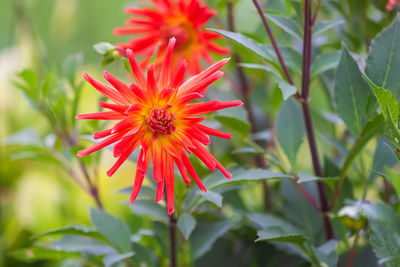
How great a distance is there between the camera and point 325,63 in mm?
302

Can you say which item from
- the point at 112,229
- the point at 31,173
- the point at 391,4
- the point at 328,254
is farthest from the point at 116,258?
the point at 31,173

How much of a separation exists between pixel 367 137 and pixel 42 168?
2.72ft

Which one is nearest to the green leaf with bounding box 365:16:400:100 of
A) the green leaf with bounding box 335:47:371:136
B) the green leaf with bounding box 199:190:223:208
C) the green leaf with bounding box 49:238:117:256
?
the green leaf with bounding box 335:47:371:136

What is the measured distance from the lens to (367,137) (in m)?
0.28

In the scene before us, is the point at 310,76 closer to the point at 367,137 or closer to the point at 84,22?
the point at 367,137

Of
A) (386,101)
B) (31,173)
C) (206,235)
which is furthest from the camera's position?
(31,173)

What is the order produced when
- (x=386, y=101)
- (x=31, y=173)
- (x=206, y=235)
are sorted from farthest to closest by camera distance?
(x=31, y=173)
(x=206, y=235)
(x=386, y=101)

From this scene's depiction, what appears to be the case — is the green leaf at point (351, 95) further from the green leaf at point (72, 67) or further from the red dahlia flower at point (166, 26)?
the green leaf at point (72, 67)

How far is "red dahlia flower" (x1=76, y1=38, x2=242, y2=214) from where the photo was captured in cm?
24

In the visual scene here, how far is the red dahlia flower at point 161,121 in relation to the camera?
239 mm

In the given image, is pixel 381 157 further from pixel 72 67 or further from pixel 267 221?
pixel 72 67

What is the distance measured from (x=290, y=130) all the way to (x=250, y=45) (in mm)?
90

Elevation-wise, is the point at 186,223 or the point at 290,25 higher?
the point at 290,25

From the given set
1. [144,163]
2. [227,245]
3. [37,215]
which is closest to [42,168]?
[37,215]
